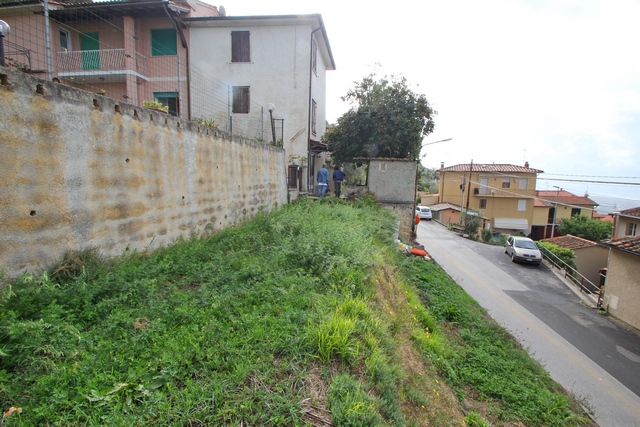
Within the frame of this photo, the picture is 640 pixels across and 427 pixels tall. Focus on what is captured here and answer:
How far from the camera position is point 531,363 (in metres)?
7.10

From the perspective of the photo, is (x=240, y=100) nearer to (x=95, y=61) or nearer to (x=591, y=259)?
(x=95, y=61)

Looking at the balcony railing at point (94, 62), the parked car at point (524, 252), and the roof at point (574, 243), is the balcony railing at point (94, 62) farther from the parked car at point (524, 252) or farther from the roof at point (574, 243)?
the roof at point (574, 243)

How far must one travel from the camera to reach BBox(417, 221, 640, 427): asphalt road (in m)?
7.81

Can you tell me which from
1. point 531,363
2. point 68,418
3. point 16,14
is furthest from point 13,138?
point 16,14

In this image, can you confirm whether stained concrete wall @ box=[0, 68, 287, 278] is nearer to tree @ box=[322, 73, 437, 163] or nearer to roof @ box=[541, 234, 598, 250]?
tree @ box=[322, 73, 437, 163]

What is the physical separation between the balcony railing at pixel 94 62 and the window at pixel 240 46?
4181mm

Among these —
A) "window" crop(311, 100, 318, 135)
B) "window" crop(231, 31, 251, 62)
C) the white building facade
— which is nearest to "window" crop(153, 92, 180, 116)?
the white building facade

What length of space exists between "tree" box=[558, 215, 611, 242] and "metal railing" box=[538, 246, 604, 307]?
1499cm

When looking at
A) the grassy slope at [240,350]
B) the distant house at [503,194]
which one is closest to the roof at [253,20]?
the grassy slope at [240,350]

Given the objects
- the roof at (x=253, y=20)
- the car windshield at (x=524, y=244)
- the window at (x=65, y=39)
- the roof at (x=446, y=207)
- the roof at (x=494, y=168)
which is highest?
the roof at (x=253, y=20)

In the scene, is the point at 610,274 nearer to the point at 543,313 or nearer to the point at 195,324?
the point at 543,313

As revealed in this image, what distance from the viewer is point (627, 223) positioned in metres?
20.0

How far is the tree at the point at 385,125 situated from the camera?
16312mm

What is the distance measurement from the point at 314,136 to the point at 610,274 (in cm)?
1498
